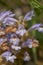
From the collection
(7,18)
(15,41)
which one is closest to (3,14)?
(7,18)

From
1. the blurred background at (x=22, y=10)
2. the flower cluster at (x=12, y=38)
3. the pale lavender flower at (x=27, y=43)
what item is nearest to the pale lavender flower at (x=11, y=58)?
the flower cluster at (x=12, y=38)

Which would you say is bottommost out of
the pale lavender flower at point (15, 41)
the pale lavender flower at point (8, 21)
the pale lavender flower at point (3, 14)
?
the pale lavender flower at point (15, 41)

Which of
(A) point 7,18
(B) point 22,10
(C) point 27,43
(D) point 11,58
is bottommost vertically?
(D) point 11,58

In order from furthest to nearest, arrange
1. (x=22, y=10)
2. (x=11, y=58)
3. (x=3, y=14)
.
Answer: (x=22, y=10), (x=3, y=14), (x=11, y=58)

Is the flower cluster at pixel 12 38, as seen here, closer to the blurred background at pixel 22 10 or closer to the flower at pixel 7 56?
the flower at pixel 7 56

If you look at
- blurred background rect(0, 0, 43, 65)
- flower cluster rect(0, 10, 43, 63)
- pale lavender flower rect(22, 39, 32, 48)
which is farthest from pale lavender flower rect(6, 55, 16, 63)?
blurred background rect(0, 0, 43, 65)

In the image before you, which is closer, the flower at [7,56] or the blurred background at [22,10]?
the flower at [7,56]

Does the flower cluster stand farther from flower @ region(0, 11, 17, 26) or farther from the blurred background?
the blurred background

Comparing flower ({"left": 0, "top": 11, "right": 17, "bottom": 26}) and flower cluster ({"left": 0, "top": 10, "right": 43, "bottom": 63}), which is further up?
flower ({"left": 0, "top": 11, "right": 17, "bottom": 26})

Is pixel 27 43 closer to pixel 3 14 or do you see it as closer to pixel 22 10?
pixel 3 14
